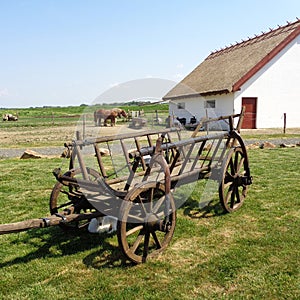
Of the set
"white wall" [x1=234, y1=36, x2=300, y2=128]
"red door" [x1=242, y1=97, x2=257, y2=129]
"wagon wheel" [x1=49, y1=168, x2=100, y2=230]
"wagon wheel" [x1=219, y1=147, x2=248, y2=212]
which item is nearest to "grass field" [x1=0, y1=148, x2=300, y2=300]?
"wagon wheel" [x1=219, y1=147, x2=248, y2=212]

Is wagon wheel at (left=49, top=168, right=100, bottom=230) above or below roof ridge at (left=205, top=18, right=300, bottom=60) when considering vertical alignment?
below

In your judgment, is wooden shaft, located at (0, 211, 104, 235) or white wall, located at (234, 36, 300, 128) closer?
wooden shaft, located at (0, 211, 104, 235)

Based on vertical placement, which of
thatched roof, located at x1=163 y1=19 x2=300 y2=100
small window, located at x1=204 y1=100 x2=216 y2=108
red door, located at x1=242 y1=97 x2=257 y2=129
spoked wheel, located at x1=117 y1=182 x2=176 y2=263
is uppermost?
thatched roof, located at x1=163 y1=19 x2=300 y2=100

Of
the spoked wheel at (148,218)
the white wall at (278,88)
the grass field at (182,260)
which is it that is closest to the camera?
the grass field at (182,260)

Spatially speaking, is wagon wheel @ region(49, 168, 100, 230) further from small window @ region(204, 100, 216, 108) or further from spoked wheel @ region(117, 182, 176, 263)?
small window @ region(204, 100, 216, 108)

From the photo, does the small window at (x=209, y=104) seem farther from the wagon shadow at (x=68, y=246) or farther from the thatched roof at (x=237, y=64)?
the wagon shadow at (x=68, y=246)

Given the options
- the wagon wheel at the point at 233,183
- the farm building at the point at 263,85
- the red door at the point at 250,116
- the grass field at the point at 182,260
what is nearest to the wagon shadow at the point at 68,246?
the grass field at the point at 182,260

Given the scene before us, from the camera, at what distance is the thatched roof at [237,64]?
1955 cm

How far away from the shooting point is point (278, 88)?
2059cm

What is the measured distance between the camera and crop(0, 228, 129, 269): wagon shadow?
3570mm

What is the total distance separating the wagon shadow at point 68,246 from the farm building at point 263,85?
15.4m

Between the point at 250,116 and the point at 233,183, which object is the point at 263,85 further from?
the point at 233,183

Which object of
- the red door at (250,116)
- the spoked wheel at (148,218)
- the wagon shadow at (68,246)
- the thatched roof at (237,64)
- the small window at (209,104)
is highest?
the thatched roof at (237,64)

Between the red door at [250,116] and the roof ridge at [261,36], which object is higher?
the roof ridge at [261,36]
